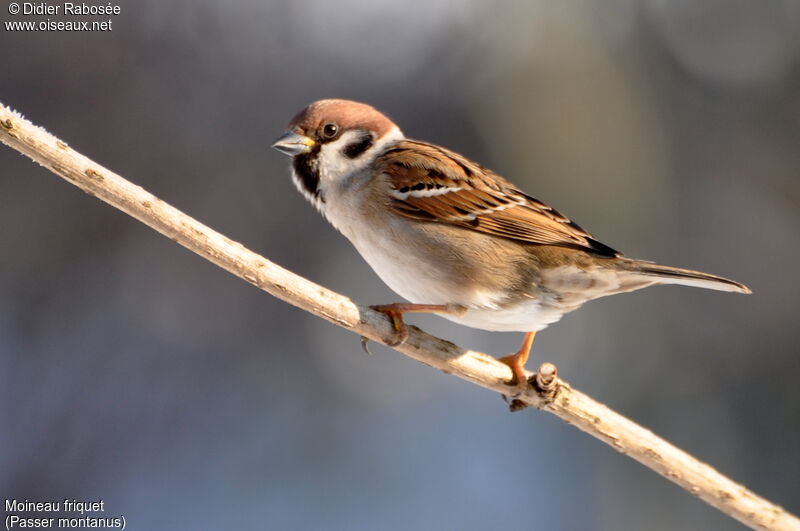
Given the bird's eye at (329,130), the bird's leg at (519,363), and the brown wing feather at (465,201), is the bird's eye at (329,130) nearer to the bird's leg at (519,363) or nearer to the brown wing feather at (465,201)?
the brown wing feather at (465,201)

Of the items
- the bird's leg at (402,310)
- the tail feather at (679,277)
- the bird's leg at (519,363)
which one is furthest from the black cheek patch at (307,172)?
the tail feather at (679,277)

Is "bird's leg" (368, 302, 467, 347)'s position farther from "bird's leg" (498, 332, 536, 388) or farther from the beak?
the beak

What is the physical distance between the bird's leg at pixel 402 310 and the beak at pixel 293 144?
0.48 metres

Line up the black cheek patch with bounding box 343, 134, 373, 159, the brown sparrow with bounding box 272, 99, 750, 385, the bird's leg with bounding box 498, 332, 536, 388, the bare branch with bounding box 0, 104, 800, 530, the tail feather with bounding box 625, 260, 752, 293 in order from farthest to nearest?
the black cheek patch with bounding box 343, 134, 373, 159 < the brown sparrow with bounding box 272, 99, 750, 385 < the bird's leg with bounding box 498, 332, 536, 388 < the tail feather with bounding box 625, 260, 752, 293 < the bare branch with bounding box 0, 104, 800, 530

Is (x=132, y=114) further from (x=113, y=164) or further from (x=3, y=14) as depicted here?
(x=3, y=14)

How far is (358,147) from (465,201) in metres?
0.34

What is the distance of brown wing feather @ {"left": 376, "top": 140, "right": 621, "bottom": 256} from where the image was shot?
7.14ft

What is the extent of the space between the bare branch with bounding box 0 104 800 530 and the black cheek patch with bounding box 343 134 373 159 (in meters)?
0.58

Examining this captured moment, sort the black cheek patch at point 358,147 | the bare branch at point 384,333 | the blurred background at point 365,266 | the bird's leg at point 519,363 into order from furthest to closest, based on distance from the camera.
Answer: the blurred background at point 365,266 → the black cheek patch at point 358,147 → the bird's leg at point 519,363 → the bare branch at point 384,333

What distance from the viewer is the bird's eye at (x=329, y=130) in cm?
213

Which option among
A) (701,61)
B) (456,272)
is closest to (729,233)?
(701,61)

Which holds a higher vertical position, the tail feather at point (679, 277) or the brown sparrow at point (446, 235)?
the brown sparrow at point (446, 235)

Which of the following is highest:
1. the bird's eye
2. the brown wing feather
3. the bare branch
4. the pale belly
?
the bird's eye

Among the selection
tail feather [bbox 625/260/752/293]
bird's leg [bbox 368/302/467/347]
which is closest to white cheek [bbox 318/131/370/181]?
bird's leg [bbox 368/302/467/347]
